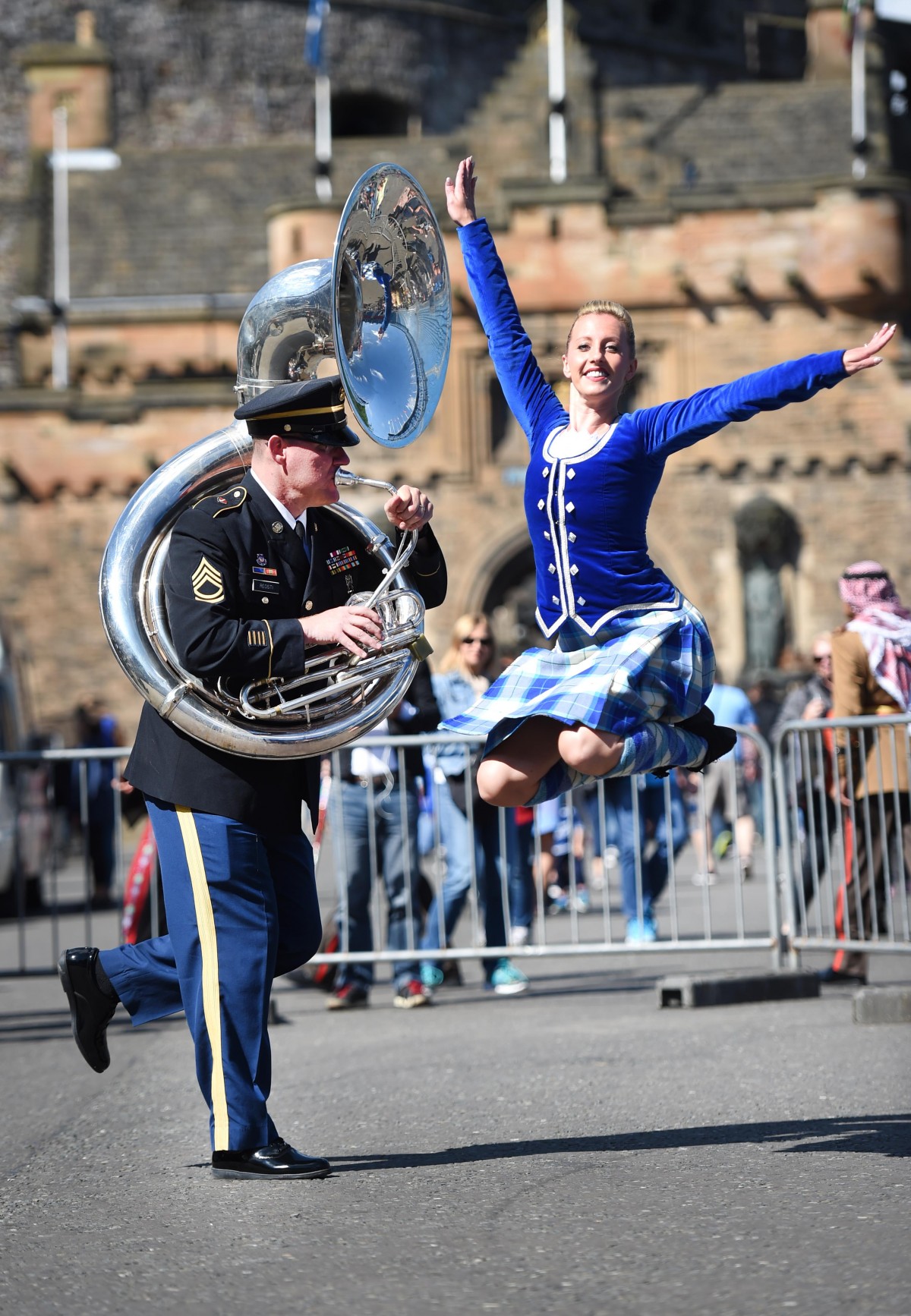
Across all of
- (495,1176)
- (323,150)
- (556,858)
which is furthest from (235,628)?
(323,150)

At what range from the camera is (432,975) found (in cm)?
1077

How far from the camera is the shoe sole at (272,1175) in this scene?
514cm

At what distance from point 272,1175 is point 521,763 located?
121 centimetres

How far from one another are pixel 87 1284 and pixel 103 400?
2931 cm

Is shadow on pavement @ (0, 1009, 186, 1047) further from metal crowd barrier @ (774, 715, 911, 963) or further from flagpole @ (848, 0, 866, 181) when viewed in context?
flagpole @ (848, 0, 866, 181)

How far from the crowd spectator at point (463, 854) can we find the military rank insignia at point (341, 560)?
180 inches

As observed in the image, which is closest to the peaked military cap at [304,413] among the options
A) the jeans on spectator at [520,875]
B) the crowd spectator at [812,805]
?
the crowd spectator at [812,805]

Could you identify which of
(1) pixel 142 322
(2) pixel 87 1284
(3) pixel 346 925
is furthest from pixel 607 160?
(2) pixel 87 1284

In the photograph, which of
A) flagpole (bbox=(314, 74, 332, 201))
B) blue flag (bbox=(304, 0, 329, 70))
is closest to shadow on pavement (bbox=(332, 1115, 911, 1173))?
flagpole (bbox=(314, 74, 332, 201))

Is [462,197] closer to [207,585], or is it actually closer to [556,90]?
[207,585]

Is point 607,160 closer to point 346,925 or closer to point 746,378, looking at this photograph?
point 346,925

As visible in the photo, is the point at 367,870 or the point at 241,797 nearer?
the point at 241,797

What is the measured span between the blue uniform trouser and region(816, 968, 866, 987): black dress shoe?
207 inches

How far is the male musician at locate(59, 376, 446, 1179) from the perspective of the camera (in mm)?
5184
